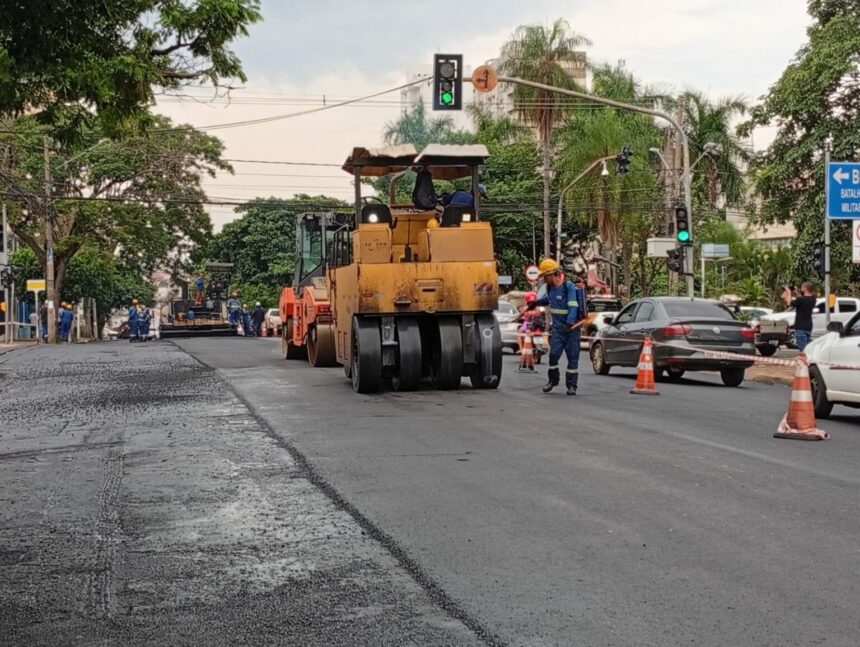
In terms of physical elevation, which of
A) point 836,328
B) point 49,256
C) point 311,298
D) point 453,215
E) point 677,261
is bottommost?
point 836,328

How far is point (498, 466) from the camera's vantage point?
9.12 metres

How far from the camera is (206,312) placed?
51.3 meters

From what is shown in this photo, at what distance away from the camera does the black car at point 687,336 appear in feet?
62.2

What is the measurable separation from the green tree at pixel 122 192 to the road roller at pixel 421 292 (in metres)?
33.0

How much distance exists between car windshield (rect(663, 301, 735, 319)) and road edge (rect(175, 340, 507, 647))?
1041 cm

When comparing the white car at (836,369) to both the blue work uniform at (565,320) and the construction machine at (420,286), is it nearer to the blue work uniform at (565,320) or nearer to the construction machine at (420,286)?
the blue work uniform at (565,320)

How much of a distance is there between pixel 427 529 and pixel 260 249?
7032 cm

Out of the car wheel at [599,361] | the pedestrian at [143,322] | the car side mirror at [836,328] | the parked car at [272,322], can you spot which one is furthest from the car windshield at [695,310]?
the parked car at [272,322]

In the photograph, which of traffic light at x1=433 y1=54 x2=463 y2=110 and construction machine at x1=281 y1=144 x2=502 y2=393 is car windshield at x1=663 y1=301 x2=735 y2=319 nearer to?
construction machine at x1=281 y1=144 x2=502 y2=393

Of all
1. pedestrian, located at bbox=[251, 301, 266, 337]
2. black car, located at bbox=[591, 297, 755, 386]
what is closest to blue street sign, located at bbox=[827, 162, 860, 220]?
black car, located at bbox=[591, 297, 755, 386]

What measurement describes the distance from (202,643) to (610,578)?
6.80 feet

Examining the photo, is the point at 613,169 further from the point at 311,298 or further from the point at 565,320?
the point at 565,320

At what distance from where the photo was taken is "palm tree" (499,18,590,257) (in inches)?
1626

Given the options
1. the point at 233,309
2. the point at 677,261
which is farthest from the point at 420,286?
the point at 233,309
